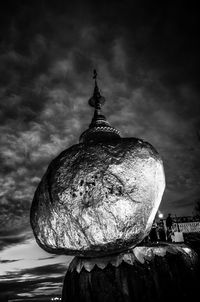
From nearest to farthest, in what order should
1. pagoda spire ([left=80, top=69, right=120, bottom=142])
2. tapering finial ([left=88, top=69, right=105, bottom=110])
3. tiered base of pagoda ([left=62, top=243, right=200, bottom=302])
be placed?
1. tiered base of pagoda ([left=62, top=243, right=200, bottom=302])
2. pagoda spire ([left=80, top=69, right=120, bottom=142])
3. tapering finial ([left=88, top=69, right=105, bottom=110])

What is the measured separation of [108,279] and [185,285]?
1200 millimetres

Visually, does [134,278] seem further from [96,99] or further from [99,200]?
[96,99]

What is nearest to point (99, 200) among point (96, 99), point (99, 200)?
point (99, 200)

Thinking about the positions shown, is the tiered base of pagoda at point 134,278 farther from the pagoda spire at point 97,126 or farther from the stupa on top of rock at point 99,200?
the pagoda spire at point 97,126

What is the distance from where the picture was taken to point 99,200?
94.8 inches

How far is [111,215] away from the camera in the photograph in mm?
2375

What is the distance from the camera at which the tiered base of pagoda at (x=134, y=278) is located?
99.5 inches

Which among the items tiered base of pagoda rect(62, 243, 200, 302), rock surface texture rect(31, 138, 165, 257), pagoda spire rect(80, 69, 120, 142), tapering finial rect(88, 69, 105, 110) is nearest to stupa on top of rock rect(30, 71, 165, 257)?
rock surface texture rect(31, 138, 165, 257)

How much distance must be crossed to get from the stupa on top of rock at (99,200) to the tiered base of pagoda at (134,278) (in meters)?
0.37

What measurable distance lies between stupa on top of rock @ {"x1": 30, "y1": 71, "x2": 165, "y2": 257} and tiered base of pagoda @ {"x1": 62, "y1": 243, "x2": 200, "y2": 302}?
0.37 m

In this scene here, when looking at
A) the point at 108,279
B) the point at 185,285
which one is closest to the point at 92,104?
the point at 108,279

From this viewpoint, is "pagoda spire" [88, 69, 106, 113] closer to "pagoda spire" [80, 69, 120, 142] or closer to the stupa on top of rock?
"pagoda spire" [80, 69, 120, 142]

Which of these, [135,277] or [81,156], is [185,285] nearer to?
[135,277]

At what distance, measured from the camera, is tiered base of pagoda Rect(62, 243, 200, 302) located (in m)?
2.53
